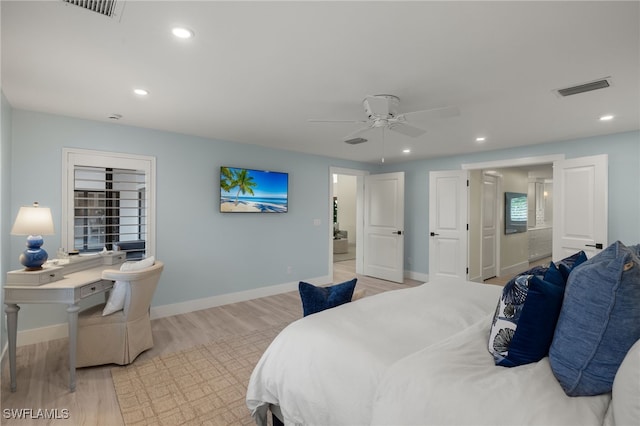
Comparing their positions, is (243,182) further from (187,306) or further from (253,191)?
(187,306)

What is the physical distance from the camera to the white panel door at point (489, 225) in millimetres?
6062

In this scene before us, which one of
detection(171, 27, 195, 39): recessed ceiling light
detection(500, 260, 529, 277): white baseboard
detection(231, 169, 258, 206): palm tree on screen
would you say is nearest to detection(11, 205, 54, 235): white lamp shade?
detection(171, 27, 195, 39): recessed ceiling light

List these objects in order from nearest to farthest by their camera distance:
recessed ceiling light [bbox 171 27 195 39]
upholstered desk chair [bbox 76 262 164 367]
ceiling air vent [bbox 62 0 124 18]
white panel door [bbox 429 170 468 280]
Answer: ceiling air vent [bbox 62 0 124 18]
recessed ceiling light [bbox 171 27 195 39]
upholstered desk chair [bbox 76 262 164 367]
white panel door [bbox 429 170 468 280]

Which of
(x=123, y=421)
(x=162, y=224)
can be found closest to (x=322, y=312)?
(x=123, y=421)

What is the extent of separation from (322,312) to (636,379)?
4.62 feet

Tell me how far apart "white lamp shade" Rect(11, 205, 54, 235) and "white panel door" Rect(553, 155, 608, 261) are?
5.79 m

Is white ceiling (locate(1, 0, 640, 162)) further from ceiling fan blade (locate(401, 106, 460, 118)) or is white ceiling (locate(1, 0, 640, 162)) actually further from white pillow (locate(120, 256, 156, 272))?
white pillow (locate(120, 256, 156, 272))

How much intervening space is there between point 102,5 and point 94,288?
7.25 ft

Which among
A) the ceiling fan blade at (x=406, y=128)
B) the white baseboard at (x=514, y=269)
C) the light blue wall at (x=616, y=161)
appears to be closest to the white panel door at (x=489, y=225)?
the white baseboard at (x=514, y=269)

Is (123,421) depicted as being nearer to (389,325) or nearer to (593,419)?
(389,325)

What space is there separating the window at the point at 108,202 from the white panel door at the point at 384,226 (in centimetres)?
409

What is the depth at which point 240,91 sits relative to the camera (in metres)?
2.64

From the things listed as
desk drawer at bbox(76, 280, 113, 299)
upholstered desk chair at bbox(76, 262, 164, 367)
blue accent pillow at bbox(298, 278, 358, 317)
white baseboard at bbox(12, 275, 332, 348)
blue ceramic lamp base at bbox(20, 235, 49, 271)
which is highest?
blue ceramic lamp base at bbox(20, 235, 49, 271)

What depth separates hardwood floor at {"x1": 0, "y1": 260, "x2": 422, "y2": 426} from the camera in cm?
218
